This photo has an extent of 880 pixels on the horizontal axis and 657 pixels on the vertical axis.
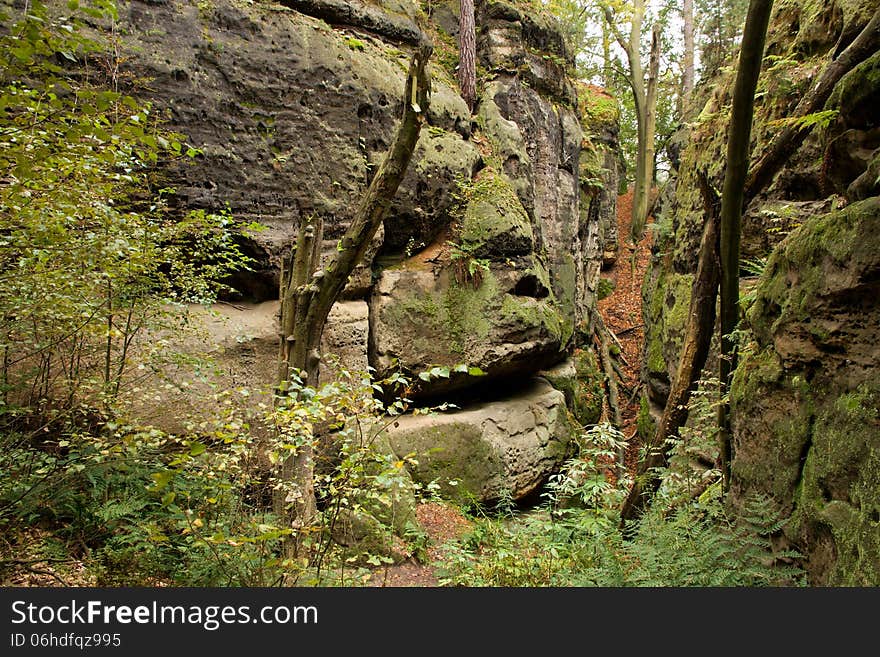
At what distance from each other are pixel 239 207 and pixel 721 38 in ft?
60.7

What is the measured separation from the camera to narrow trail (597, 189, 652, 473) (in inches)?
486

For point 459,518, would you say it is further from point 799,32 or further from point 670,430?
point 799,32

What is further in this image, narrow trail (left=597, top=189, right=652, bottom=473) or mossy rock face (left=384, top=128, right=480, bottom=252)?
narrow trail (left=597, top=189, right=652, bottom=473)

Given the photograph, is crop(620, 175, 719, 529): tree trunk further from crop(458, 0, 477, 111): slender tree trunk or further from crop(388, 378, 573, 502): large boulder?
crop(458, 0, 477, 111): slender tree trunk

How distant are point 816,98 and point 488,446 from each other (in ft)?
21.7

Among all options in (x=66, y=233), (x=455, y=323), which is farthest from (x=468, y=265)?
(x=66, y=233)

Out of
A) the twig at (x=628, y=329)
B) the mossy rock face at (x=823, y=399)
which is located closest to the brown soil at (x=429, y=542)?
the mossy rock face at (x=823, y=399)

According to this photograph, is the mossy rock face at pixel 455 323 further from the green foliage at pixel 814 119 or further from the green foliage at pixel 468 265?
the green foliage at pixel 814 119

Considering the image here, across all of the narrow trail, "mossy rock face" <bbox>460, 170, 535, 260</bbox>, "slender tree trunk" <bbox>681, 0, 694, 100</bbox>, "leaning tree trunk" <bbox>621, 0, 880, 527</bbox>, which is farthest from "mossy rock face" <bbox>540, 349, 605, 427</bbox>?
"slender tree trunk" <bbox>681, 0, 694, 100</bbox>

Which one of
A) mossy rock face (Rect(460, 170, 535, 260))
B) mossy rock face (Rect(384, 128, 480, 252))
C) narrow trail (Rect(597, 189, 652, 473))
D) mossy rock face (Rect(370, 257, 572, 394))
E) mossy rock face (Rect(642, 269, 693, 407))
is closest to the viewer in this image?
mossy rock face (Rect(642, 269, 693, 407))

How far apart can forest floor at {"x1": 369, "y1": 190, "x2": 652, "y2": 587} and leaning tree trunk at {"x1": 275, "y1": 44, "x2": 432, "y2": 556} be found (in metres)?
1.67

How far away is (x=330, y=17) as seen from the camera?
886 cm

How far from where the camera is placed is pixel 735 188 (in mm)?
3863

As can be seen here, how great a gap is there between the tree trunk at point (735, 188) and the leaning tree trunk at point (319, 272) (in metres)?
2.58
